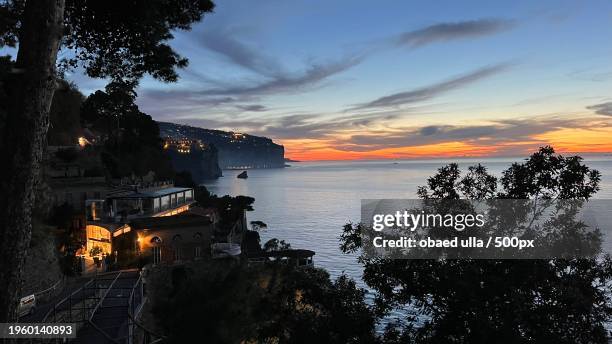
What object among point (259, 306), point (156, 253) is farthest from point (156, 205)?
point (259, 306)

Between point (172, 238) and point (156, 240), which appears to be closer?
point (156, 240)

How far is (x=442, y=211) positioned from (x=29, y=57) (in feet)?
28.2

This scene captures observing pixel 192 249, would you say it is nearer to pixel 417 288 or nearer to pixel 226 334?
pixel 226 334

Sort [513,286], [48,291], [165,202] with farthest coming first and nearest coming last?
[165,202] < [48,291] < [513,286]

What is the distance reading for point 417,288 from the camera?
8.62 metres

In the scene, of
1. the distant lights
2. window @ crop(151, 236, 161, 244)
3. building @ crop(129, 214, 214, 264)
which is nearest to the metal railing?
building @ crop(129, 214, 214, 264)

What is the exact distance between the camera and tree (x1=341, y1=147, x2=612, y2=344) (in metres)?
6.96

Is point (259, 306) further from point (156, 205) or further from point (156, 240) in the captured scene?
point (156, 205)

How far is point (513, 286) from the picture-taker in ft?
25.3

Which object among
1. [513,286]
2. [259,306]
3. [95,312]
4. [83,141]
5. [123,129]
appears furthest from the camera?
[123,129]

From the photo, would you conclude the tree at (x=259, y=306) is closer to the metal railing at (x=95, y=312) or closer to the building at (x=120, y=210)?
the metal railing at (x=95, y=312)

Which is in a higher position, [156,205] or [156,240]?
[156,205]

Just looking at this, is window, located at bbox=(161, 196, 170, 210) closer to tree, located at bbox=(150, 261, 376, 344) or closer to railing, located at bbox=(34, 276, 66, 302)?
tree, located at bbox=(150, 261, 376, 344)

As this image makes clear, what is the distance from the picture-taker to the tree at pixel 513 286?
22.8 feet
